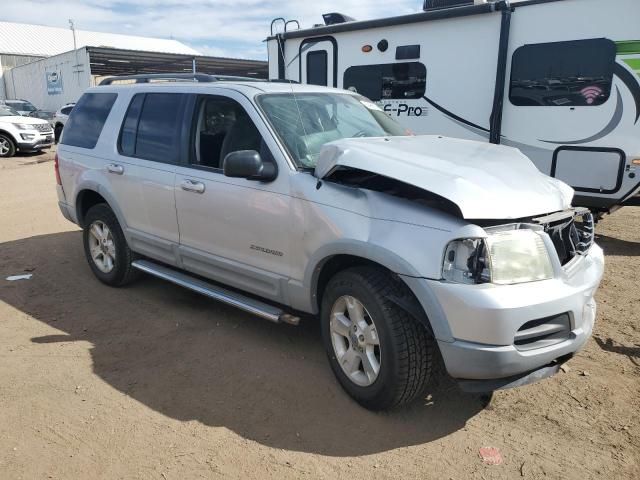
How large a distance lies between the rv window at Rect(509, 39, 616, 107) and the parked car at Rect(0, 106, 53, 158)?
15.8m

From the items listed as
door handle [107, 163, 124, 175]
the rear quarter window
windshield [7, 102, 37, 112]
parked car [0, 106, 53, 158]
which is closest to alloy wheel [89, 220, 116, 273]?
door handle [107, 163, 124, 175]

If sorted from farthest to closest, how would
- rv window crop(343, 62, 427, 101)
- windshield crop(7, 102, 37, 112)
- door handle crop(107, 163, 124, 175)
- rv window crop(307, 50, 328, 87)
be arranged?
windshield crop(7, 102, 37, 112), rv window crop(307, 50, 328, 87), rv window crop(343, 62, 427, 101), door handle crop(107, 163, 124, 175)

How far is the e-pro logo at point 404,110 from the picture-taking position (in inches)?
322

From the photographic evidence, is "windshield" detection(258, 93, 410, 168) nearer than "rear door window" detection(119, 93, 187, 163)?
Yes

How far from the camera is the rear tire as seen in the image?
210 inches

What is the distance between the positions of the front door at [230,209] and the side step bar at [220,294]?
9 cm

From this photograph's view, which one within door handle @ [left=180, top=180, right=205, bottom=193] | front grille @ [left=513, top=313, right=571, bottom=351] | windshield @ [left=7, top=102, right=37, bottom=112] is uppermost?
door handle @ [left=180, top=180, right=205, bottom=193]

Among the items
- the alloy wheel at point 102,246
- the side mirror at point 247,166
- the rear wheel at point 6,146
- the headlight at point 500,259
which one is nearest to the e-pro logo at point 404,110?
the alloy wheel at point 102,246

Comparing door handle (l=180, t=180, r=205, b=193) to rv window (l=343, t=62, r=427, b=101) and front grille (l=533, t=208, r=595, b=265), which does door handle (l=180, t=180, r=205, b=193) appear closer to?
front grille (l=533, t=208, r=595, b=265)

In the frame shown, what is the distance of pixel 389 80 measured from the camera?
841 cm

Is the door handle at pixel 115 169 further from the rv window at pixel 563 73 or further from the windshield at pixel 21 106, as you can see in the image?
the windshield at pixel 21 106

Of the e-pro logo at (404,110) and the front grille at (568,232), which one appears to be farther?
the e-pro logo at (404,110)

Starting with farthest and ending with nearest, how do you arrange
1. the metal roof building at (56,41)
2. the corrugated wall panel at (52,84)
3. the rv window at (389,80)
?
1. the metal roof building at (56,41)
2. the corrugated wall panel at (52,84)
3. the rv window at (389,80)

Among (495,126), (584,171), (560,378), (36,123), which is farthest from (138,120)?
(36,123)
